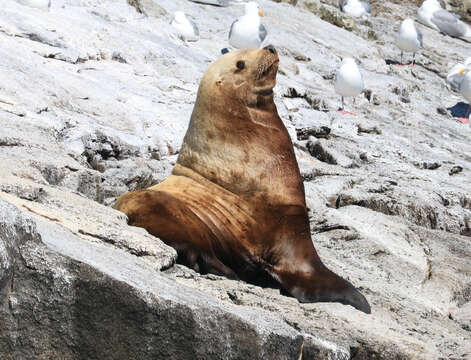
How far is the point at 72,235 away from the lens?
120 inches

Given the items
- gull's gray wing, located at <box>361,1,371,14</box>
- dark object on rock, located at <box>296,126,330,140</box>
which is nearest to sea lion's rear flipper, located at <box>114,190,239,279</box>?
dark object on rock, located at <box>296,126,330,140</box>

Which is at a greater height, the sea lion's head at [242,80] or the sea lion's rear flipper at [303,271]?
the sea lion's head at [242,80]

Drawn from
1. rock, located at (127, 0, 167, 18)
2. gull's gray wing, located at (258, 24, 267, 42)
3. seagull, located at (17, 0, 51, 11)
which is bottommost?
rock, located at (127, 0, 167, 18)

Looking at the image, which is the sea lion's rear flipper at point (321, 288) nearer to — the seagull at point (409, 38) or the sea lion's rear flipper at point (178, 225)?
the sea lion's rear flipper at point (178, 225)

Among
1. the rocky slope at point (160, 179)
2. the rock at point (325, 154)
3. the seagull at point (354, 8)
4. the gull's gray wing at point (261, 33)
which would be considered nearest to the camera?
the rocky slope at point (160, 179)

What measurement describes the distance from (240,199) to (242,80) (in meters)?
0.84

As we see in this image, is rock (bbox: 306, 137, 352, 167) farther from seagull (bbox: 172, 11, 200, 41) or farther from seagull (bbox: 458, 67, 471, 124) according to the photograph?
seagull (bbox: 458, 67, 471, 124)

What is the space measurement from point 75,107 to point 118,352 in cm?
516

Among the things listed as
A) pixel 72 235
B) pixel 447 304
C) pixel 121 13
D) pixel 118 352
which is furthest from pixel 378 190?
pixel 121 13

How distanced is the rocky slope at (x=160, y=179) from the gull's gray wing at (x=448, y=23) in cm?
570

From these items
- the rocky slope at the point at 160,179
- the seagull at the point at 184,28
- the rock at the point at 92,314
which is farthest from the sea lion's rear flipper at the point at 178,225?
the seagull at the point at 184,28

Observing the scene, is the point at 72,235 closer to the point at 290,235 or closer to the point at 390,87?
the point at 290,235

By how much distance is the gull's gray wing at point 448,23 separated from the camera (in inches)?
819

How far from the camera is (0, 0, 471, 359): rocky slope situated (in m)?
2.45
